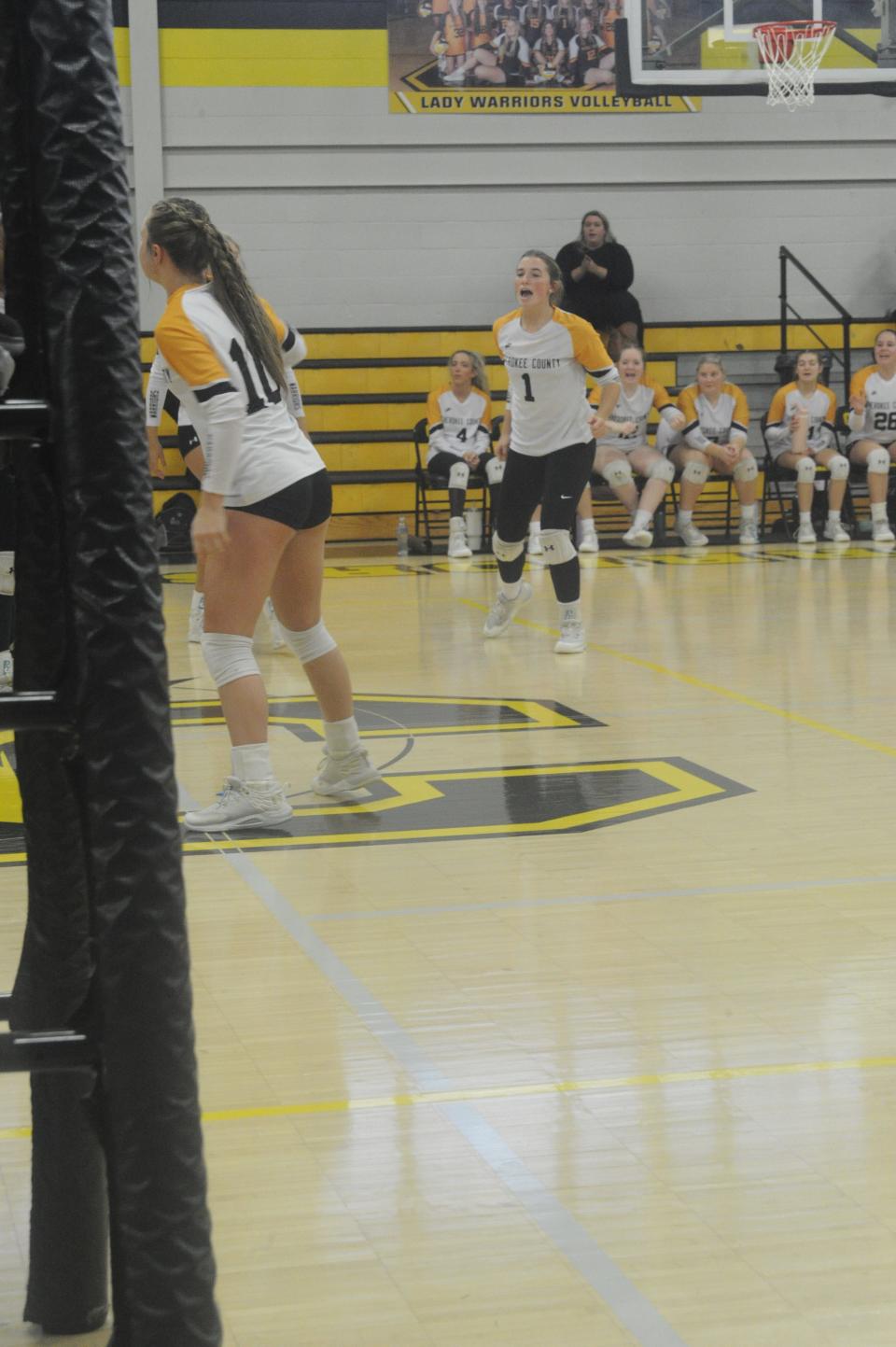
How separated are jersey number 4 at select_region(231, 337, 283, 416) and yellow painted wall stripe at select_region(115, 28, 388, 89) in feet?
36.8

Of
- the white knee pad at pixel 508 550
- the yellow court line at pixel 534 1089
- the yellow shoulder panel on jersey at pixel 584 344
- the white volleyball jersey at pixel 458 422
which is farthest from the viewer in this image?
the white volleyball jersey at pixel 458 422

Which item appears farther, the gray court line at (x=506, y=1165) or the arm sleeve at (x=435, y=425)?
the arm sleeve at (x=435, y=425)

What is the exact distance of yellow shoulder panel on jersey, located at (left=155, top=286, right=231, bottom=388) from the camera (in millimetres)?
4750

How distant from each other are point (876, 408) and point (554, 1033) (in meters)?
11.9

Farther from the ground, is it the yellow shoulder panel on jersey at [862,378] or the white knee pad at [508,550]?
the yellow shoulder panel on jersey at [862,378]

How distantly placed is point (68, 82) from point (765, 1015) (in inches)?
104

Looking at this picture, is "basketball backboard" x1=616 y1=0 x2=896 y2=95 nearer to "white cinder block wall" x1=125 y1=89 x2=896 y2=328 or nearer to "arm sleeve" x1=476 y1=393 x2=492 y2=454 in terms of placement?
"arm sleeve" x1=476 y1=393 x2=492 y2=454

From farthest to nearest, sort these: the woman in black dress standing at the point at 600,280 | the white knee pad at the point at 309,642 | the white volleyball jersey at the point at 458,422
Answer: the woman in black dress standing at the point at 600,280
the white volleyball jersey at the point at 458,422
the white knee pad at the point at 309,642

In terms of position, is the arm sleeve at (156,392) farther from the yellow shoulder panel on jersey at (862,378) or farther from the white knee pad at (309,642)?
the yellow shoulder panel on jersey at (862,378)

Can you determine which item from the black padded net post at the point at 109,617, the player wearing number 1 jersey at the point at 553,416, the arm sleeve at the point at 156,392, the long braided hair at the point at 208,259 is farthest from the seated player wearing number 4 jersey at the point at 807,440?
the black padded net post at the point at 109,617

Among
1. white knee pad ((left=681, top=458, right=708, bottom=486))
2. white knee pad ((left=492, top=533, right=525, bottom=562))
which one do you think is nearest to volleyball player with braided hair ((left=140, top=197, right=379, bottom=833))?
→ white knee pad ((left=492, top=533, right=525, bottom=562))

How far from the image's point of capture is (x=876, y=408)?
14.3 m

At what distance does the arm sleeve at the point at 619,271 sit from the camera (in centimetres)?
1481

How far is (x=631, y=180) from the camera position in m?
16.0
